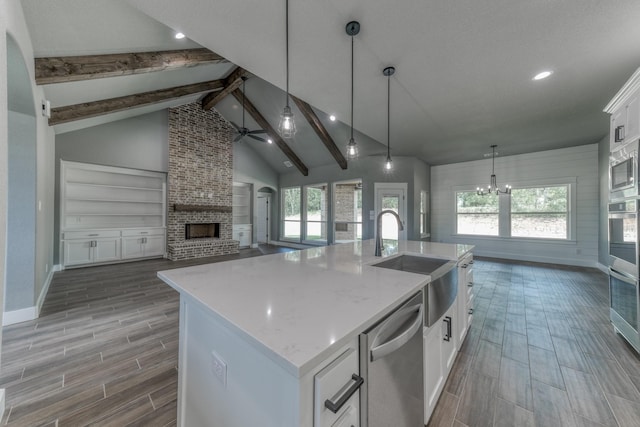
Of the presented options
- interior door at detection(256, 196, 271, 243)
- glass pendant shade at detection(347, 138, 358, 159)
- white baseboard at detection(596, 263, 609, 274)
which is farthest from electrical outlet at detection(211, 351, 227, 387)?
interior door at detection(256, 196, 271, 243)

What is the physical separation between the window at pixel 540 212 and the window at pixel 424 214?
2.03m

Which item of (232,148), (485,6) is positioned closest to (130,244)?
(232,148)

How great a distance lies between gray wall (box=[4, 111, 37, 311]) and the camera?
2604mm

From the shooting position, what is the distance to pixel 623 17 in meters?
1.88

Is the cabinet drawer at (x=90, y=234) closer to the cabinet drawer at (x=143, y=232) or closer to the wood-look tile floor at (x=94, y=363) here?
the cabinet drawer at (x=143, y=232)

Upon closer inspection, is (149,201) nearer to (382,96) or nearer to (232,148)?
(232,148)

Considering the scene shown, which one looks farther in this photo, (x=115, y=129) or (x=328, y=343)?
(x=115, y=129)

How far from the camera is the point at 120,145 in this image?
562 centimetres

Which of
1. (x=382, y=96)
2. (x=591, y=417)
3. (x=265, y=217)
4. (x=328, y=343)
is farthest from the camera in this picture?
(x=265, y=217)

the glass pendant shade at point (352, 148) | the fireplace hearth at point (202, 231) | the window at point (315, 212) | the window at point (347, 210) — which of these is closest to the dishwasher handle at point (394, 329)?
the glass pendant shade at point (352, 148)

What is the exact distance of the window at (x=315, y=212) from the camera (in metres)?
8.32

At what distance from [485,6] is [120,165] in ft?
23.0

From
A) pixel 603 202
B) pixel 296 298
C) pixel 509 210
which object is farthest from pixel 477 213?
pixel 296 298

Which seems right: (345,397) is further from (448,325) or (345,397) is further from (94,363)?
(94,363)
